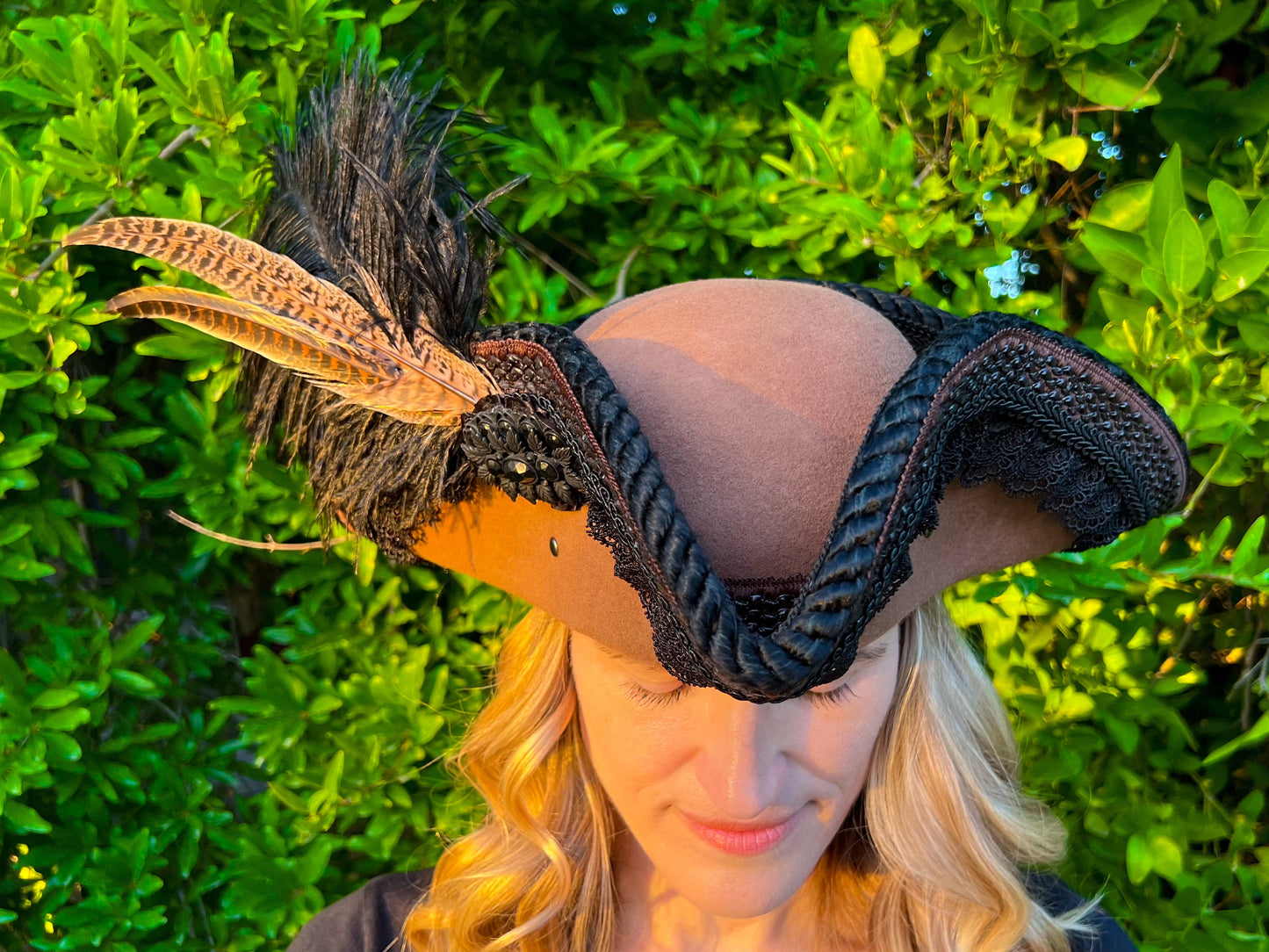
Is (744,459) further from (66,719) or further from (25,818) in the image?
(25,818)

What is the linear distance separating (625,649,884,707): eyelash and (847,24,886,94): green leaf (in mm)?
952

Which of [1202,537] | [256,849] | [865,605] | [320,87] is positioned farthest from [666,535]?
[256,849]

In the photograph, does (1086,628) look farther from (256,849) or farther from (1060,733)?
(256,849)

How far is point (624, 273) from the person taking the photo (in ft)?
5.96

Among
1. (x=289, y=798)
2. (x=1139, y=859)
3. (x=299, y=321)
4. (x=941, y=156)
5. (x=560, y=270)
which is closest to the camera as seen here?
(x=299, y=321)

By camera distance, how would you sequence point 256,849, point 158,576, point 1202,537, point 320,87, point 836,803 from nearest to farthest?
1. point 836,803
2. point 320,87
3. point 1202,537
4. point 256,849
5. point 158,576

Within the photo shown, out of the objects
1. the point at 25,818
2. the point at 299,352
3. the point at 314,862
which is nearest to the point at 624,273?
the point at 299,352

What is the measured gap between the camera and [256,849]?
1772 millimetres

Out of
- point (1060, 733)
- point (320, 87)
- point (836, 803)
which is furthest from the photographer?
point (1060, 733)

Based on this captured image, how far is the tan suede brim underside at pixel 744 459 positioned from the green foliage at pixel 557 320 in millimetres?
415

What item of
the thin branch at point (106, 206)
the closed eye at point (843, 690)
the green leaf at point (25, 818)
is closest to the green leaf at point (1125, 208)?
the closed eye at point (843, 690)

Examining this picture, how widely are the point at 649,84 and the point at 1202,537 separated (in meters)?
1.32

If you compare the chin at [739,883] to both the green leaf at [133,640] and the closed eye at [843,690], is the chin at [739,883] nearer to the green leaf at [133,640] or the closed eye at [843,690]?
the closed eye at [843,690]

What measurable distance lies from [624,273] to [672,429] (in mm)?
870
